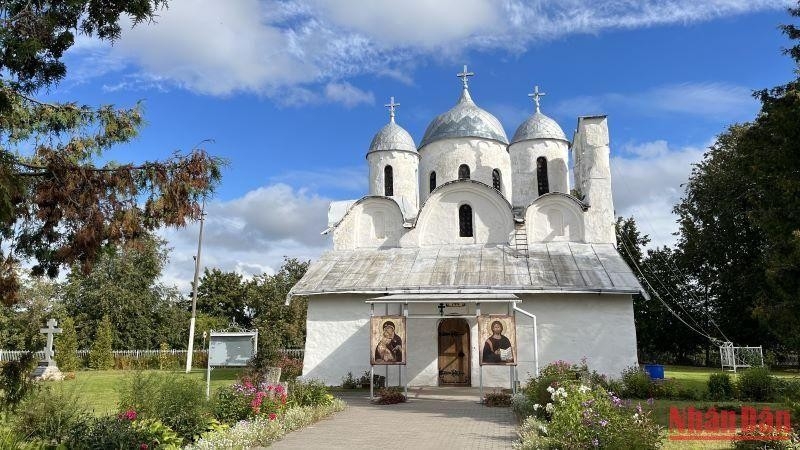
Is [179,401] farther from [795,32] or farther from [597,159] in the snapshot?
[597,159]

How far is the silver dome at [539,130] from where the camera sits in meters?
23.4

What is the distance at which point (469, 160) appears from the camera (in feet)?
77.7

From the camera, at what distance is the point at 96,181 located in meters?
6.48

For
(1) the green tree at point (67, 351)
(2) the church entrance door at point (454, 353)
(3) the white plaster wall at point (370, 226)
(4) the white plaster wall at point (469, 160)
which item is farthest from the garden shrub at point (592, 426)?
(1) the green tree at point (67, 351)

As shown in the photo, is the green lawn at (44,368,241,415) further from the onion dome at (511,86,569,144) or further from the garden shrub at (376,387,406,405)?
the onion dome at (511,86,569,144)

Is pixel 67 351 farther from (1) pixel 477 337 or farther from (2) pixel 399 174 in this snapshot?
(1) pixel 477 337

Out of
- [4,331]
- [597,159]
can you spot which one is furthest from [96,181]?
[4,331]

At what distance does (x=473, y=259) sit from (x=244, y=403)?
34.8 ft

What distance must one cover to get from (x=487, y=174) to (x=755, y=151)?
1111cm

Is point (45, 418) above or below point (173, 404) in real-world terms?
below

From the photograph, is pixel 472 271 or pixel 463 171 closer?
pixel 472 271

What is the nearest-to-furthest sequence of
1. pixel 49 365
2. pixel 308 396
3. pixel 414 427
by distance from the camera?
pixel 414 427 < pixel 308 396 < pixel 49 365

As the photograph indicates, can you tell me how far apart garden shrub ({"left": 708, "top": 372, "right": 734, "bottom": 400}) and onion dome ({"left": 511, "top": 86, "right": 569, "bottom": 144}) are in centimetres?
1148

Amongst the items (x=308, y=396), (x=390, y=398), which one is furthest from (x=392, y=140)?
(x=308, y=396)
